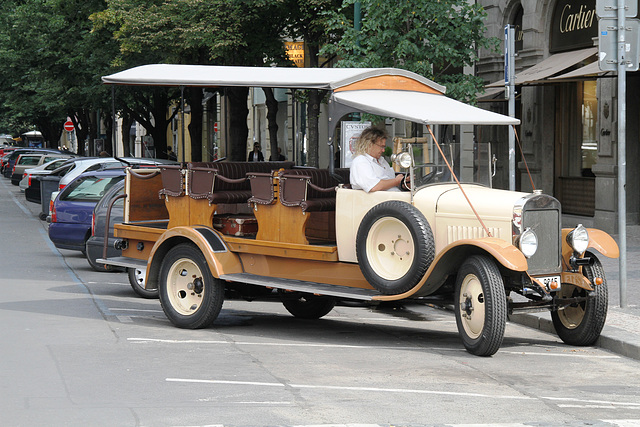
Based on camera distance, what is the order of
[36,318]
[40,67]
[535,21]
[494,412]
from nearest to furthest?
[494,412] < [36,318] < [535,21] < [40,67]

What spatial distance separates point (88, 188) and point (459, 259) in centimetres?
1030

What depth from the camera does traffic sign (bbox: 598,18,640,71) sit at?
11.4 metres

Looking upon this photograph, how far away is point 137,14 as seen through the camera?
2836cm

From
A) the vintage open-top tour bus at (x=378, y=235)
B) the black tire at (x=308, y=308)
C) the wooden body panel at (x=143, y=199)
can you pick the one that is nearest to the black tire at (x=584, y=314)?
the vintage open-top tour bus at (x=378, y=235)

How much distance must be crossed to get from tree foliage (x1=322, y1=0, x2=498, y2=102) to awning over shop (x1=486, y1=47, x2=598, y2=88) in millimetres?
2556

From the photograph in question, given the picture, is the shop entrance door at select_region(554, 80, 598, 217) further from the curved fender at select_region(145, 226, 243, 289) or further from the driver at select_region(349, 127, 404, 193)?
the curved fender at select_region(145, 226, 243, 289)

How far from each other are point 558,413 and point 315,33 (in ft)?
64.7

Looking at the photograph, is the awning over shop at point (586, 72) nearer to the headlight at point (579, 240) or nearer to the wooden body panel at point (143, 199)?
the wooden body panel at point (143, 199)

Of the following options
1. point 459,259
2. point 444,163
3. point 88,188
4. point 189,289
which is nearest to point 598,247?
point 459,259

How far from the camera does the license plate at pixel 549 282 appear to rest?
898 cm

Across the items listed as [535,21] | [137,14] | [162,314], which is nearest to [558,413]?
[162,314]

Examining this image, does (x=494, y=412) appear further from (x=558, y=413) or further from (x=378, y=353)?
(x=378, y=353)

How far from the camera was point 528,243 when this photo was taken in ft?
28.6

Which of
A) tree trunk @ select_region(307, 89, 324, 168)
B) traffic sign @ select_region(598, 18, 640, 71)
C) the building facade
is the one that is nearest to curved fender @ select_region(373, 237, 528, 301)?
traffic sign @ select_region(598, 18, 640, 71)
